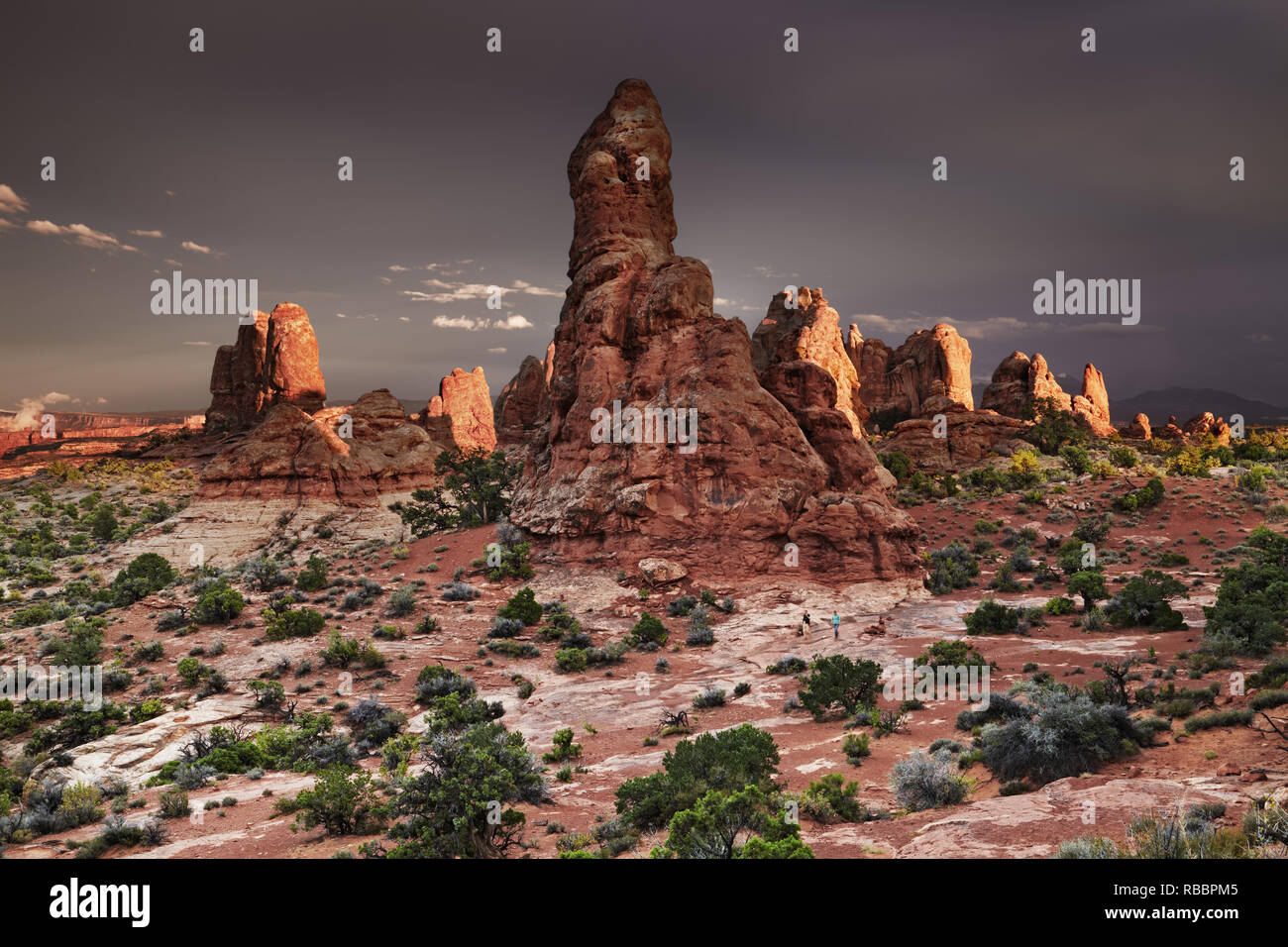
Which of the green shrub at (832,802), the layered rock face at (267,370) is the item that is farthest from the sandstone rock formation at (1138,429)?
the layered rock face at (267,370)

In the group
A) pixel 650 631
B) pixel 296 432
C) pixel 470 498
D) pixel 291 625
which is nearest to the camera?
pixel 650 631

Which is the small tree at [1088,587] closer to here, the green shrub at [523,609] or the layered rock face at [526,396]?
the green shrub at [523,609]

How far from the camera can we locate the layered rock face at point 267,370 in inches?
2729

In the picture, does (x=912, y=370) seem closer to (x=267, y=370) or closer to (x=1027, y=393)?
(x=1027, y=393)

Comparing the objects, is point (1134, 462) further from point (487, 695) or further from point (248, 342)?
point (248, 342)

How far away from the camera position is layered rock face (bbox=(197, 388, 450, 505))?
54.2m

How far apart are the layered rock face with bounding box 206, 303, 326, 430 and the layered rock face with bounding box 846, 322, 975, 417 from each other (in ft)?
239

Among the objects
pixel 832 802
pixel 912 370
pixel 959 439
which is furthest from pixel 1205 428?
pixel 832 802

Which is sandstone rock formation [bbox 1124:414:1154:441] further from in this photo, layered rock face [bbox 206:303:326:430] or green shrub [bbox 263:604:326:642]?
layered rock face [bbox 206:303:326:430]

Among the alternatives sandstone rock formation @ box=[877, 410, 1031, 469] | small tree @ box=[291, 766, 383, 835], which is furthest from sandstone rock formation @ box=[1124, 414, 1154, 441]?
small tree @ box=[291, 766, 383, 835]

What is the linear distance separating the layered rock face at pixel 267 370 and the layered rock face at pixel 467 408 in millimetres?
24379

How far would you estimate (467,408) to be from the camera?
101 m

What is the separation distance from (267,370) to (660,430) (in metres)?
58.4

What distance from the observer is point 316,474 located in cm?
5622
